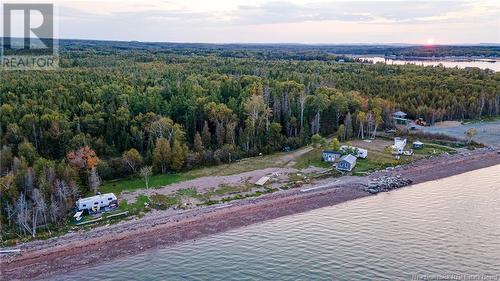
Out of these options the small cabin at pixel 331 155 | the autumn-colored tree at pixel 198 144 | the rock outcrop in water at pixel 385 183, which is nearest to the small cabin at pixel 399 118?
the small cabin at pixel 331 155

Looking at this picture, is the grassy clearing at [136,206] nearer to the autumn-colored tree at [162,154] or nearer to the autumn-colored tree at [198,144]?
the autumn-colored tree at [162,154]

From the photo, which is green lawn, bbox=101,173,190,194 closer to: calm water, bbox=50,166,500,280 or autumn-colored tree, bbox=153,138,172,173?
autumn-colored tree, bbox=153,138,172,173

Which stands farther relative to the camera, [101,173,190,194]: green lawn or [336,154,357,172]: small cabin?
[336,154,357,172]: small cabin

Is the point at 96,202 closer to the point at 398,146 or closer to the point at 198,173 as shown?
the point at 198,173

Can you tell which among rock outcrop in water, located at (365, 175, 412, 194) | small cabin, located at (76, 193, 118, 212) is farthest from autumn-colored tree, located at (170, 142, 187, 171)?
rock outcrop in water, located at (365, 175, 412, 194)

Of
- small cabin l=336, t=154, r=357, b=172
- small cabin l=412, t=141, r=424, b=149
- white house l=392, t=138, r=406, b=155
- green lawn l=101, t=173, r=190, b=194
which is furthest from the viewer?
small cabin l=412, t=141, r=424, b=149

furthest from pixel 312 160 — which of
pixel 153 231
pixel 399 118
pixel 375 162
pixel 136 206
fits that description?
pixel 399 118

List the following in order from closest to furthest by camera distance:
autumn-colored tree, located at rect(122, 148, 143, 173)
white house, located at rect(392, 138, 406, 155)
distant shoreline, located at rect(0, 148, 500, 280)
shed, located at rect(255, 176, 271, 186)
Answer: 1. distant shoreline, located at rect(0, 148, 500, 280)
2. shed, located at rect(255, 176, 271, 186)
3. autumn-colored tree, located at rect(122, 148, 143, 173)
4. white house, located at rect(392, 138, 406, 155)
